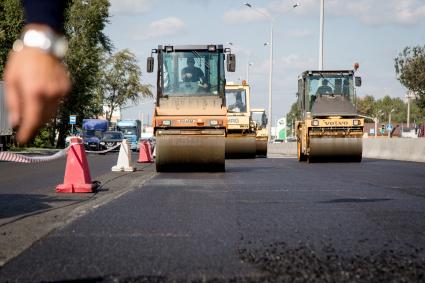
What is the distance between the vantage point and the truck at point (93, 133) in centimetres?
5294

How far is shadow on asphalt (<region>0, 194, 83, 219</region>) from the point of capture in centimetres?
923

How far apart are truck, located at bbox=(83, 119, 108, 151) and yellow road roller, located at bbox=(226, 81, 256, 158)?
22.1 metres

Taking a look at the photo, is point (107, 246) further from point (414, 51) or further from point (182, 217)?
point (414, 51)

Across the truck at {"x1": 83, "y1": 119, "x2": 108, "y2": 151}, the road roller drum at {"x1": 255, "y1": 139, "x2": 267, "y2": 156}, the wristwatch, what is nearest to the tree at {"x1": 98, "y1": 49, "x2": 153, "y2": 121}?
the truck at {"x1": 83, "y1": 119, "x2": 108, "y2": 151}

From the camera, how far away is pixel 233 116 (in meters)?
31.6

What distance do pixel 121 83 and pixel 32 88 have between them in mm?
104363

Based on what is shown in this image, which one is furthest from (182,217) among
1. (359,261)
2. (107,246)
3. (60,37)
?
(60,37)

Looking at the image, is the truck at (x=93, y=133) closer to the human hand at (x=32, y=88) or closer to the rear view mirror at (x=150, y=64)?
the rear view mirror at (x=150, y=64)

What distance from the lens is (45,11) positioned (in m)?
1.83

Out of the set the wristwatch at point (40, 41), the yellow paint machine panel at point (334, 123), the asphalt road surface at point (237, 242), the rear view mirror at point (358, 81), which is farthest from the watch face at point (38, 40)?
the rear view mirror at point (358, 81)

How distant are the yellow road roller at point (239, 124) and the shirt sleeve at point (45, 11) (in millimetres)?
29279

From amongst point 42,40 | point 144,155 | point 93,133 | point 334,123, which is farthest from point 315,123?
point 93,133

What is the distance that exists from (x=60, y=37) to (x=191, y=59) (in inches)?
724

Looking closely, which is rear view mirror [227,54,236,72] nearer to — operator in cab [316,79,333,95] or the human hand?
operator in cab [316,79,333,95]
